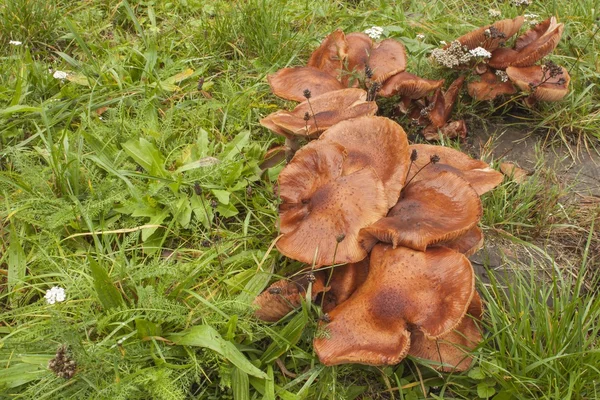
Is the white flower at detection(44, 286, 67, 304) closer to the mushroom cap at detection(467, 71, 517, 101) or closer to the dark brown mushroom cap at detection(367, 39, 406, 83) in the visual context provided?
the dark brown mushroom cap at detection(367, 39, 406, 83)

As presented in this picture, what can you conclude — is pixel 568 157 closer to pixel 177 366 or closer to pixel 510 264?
pixel 510 264

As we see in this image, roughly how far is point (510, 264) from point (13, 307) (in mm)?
2847

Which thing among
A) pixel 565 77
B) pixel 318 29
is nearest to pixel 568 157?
pixel 565 77

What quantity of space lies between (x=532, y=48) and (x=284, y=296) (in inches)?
104

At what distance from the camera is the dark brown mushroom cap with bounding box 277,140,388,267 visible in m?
2.64

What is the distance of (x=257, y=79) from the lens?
14.6ft

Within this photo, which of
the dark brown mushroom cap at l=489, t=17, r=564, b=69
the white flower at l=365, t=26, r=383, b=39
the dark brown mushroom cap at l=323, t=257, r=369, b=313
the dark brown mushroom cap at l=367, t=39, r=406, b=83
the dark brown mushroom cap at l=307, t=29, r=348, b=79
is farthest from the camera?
the white flower at l=365, t=26, r=383, b=39

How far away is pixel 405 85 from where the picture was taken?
3.63 m

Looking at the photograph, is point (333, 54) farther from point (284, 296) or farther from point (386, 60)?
point (284, 296)

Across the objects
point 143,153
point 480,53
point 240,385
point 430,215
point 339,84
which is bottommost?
point 240,385

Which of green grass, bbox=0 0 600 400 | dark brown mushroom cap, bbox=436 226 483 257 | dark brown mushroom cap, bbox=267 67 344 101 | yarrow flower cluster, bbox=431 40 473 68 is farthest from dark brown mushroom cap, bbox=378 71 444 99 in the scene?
dark brown mushroom cap, bbox=436 226 483 257

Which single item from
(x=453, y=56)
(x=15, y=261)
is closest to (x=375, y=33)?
(x=453, y=56)

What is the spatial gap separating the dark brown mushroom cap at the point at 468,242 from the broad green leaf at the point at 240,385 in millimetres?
1236

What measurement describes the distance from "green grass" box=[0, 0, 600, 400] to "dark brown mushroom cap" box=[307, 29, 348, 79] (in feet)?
1.61
